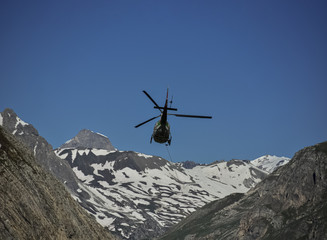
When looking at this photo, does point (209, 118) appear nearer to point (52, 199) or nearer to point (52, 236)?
point (52, 236)

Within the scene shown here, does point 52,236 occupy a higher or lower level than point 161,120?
lower

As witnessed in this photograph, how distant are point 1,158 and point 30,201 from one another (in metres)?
9.84

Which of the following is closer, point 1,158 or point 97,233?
point 1,158

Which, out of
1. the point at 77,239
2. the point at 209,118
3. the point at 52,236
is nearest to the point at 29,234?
the point at 52,236

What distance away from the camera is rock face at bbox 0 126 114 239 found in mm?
76375

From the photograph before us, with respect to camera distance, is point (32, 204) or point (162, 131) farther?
point (32, 204)

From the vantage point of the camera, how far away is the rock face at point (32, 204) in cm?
7638

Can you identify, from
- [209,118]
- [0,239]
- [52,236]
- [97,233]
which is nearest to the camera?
[209,118]

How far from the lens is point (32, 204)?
84562mm

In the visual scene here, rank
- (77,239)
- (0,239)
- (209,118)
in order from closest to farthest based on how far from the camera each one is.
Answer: (209,118) < (0,239) < (77,239)

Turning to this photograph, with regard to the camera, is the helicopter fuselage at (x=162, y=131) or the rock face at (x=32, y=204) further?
the rock face at (x=32, y=204)

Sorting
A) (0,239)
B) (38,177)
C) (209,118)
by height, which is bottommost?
(0,239)

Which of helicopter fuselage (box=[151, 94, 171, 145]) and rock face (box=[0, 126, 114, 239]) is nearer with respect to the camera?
helicopter fuselage (box=[151, 94, 171, 145])

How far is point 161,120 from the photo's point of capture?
2094 inches
